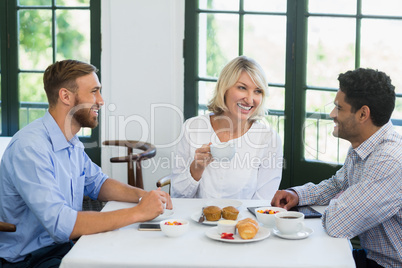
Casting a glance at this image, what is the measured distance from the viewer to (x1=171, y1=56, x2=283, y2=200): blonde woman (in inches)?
108

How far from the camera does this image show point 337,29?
3412mm

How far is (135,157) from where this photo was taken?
3246 millimetres

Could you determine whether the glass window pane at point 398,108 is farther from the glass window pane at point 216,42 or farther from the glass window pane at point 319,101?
the glass window pane at point 216,42

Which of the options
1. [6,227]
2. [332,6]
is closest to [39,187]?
[6,227]

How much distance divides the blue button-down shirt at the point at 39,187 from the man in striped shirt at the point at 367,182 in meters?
0.83

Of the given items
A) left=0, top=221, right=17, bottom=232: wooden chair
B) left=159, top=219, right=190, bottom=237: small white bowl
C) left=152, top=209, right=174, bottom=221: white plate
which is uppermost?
left=159, top=219, right=190, bottom=237: small white bowl

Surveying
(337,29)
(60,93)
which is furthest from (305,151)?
(60,93)

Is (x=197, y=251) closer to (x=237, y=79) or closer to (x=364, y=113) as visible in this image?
(x=364, y=113)

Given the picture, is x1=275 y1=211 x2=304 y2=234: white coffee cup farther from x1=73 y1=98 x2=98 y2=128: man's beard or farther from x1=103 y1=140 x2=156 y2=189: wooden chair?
x1=103 y1=140 x2=156 y2=189: wooden chair

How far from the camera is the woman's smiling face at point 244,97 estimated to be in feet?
9.24

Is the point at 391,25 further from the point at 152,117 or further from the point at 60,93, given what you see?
the point at 60,93

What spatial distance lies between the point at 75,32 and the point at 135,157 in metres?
1.27

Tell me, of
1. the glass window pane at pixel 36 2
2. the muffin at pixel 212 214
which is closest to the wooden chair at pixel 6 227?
the muffin at pixel 212 214

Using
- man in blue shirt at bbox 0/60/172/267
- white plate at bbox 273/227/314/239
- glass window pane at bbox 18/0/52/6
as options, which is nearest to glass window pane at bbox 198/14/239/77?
glass window pane at bbox 18/0/52/6
